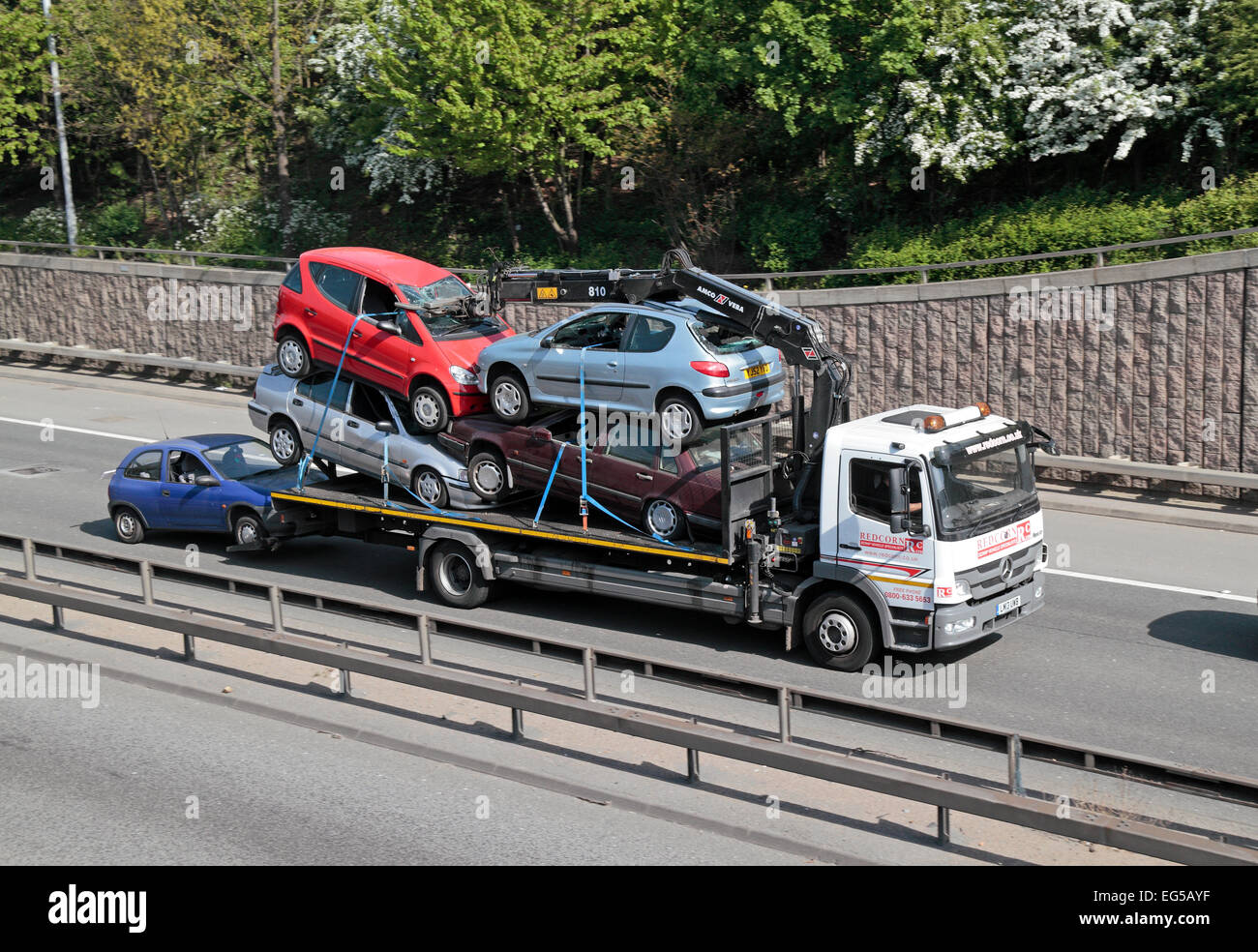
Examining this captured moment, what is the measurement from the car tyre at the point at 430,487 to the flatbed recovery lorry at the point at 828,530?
0.52 metres

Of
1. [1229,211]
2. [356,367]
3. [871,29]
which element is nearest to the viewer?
[356,367]

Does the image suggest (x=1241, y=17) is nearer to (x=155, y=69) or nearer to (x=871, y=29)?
(x=871, y=29)

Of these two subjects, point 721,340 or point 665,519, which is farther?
point 721,340

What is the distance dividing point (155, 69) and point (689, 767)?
29.1 meters

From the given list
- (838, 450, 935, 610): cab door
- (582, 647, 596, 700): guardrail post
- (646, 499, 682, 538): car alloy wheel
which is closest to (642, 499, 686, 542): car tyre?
(646, 499, 682, 538): car alloy wheel

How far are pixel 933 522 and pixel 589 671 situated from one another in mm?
3535

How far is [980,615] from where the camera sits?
466 inches

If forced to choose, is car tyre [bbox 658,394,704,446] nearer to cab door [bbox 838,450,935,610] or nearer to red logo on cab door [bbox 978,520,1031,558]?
cab door [bbox 838,450,935,610]

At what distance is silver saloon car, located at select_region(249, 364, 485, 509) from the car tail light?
3112 millimetres

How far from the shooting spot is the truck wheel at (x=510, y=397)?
45.6ft

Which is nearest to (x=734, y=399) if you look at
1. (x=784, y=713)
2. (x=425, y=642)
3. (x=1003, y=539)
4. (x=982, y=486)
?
(x=982, y=486)

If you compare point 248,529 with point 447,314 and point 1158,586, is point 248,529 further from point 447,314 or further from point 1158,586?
point 1158,586

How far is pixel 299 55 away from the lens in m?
34.4
